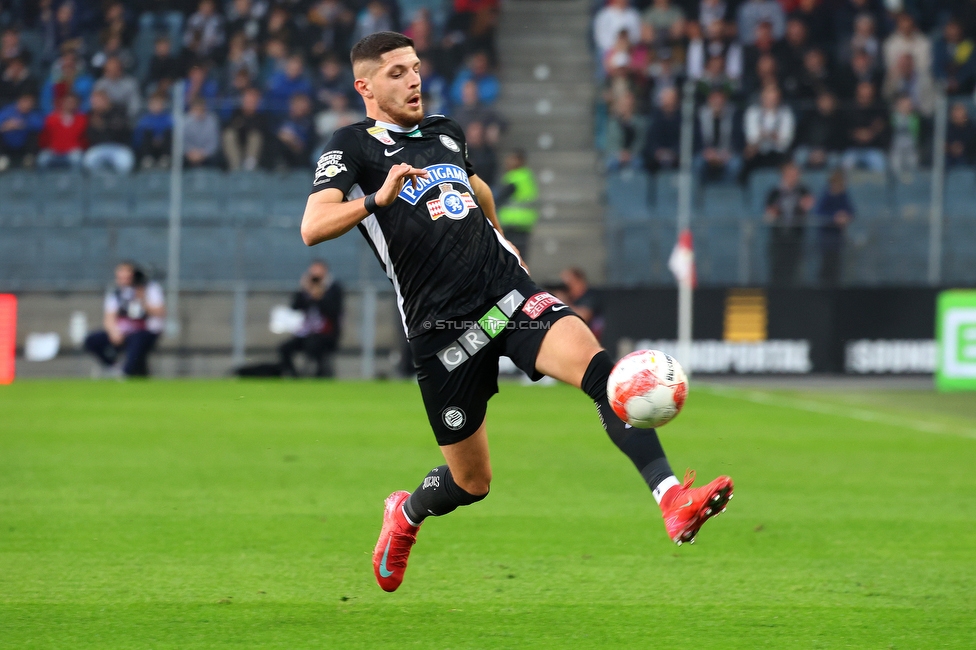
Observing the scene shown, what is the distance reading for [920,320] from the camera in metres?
18.1

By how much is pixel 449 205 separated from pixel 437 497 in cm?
126

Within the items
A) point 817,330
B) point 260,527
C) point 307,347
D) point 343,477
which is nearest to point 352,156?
point 260,527

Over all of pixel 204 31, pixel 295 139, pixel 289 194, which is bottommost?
pixel 289 194

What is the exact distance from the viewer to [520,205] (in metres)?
18.3

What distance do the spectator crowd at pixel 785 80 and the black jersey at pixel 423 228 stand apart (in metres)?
13.7

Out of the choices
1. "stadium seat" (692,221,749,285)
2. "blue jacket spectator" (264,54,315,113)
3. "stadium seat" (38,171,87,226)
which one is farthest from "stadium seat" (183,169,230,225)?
"stadium seat" (692,221,749,285)

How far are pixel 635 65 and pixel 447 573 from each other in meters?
16.7

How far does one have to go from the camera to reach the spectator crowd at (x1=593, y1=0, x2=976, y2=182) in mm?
18609

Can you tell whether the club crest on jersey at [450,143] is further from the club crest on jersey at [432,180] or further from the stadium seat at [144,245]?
the stadium seat at [144,245]

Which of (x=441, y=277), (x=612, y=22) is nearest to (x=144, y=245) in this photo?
(x=612, y=22)

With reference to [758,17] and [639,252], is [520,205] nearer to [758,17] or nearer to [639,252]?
[639,252]

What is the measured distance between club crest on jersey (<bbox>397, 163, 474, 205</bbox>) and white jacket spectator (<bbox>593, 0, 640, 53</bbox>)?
692 inches

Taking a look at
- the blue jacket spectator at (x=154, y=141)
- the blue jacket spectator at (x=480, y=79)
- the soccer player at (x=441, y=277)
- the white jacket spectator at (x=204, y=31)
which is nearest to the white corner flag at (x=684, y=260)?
the blue jacket spectator at (x=480, y=79)

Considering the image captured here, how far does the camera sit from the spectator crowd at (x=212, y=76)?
1808cm
